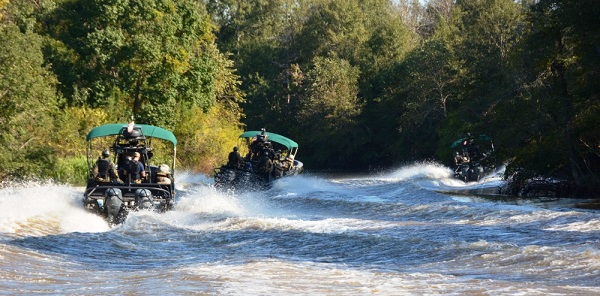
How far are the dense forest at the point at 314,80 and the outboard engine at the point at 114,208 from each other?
43.7 ft

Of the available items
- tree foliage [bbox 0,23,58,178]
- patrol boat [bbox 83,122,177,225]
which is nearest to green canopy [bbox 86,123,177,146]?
patrol boat [bbox 83,122,177,225]

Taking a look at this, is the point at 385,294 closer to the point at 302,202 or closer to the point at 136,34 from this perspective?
the point at 302,202

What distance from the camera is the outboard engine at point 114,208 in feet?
67.5

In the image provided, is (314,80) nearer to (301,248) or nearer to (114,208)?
(114,208)

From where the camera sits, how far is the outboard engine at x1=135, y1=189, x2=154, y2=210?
2183 cm

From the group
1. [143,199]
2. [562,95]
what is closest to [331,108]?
[562,95]

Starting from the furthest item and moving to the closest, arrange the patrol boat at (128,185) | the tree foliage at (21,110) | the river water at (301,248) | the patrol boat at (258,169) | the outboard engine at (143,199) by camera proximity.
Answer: the tree foliage at (21,110), the patrol boat at (258,169), the outboard engine at (143,199), the patrol boat at (128,185), the river water at (301,248)

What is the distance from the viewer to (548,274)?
13.1 m

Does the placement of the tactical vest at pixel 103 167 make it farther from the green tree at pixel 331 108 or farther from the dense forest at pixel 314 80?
the green tree at pixel 331 108

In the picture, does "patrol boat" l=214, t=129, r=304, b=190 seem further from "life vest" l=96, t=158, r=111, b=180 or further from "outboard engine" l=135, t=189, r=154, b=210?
"outboard engine" l=135, t=189, r=154, b=210

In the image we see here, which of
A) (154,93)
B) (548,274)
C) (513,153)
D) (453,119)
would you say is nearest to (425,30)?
(453,119)

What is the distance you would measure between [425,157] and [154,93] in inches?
851

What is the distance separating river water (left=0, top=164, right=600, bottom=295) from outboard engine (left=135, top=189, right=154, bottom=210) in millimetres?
372

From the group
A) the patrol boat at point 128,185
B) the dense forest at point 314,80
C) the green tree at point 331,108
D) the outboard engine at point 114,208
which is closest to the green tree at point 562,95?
the dense forest at point 314,80
